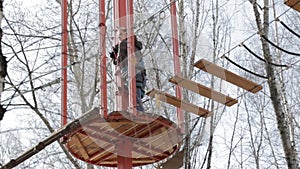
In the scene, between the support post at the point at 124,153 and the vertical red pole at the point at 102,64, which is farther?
the support post at the point at 124,153

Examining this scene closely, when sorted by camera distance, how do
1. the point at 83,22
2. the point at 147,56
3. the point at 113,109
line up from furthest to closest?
the point at 83,22
the point at 147,56
the point at 113,109

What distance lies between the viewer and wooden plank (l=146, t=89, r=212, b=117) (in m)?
4.36

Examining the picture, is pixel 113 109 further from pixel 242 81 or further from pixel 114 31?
pixel 242 81

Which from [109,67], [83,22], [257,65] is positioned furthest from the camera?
[257,65]

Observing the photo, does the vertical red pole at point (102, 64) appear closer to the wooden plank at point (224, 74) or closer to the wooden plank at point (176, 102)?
the wooden plank at point (176, 102)

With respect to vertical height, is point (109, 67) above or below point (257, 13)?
below

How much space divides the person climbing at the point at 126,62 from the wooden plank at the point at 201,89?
24 centimetres

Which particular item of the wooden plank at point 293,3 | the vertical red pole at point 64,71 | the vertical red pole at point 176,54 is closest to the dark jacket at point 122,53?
the vertical red pole at point 64,71

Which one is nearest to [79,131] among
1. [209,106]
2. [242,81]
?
[242,81]

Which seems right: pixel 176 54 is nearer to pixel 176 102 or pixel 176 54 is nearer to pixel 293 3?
pixel 176 102

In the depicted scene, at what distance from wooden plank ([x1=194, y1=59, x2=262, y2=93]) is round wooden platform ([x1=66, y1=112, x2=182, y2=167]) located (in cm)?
52

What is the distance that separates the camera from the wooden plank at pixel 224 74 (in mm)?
4207

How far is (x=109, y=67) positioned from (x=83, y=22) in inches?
158

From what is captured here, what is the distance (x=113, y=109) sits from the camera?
428 cm
